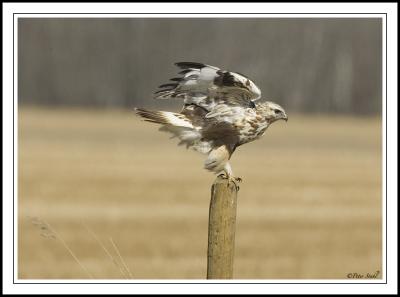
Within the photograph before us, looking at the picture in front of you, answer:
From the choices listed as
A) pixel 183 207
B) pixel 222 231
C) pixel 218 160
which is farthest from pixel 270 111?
pixel 183 207

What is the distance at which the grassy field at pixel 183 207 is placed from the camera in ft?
37.7

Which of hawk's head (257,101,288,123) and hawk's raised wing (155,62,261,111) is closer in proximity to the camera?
hawk's raised wing (155,62,261,111)

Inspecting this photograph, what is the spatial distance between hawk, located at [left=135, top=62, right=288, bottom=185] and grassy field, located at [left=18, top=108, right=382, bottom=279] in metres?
1.40

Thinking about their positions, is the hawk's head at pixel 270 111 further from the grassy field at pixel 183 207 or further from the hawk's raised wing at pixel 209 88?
the grassy field at pixel 183 207

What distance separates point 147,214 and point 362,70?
22703 millimetres

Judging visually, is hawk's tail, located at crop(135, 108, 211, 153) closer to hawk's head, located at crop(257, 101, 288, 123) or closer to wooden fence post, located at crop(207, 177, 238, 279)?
hawk's head, located at crop(257, 101, 288, 123)

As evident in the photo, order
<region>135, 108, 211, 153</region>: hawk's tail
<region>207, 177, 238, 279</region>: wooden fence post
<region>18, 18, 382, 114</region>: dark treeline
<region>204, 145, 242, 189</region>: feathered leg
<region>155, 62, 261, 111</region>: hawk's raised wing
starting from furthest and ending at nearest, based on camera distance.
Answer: <region>18, 18, 382, 114</region>: dark treeline
<region>135, 108, 211, 153</region>: hawk's tail
<region>204, 145, 242, 189</region>: feathered leg
<region>155, 62, 261, 111</region>: hawk's raised wing
<region>207, 177, 238, 279</region>: wooden fence post

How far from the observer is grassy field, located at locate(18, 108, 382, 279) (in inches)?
452

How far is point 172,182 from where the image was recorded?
64.0 feet

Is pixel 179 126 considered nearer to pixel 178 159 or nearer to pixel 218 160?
pixel 218 160

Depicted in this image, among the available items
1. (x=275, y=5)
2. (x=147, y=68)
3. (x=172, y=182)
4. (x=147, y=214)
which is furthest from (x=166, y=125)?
(x=147, y=68)

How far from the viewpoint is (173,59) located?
31.5 metres

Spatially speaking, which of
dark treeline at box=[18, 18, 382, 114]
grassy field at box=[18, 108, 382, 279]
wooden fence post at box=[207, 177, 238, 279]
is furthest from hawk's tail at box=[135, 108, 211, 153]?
dark treeline at box=[18, 18, 382, 114]

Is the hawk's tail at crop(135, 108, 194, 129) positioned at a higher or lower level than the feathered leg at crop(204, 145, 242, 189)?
higher
